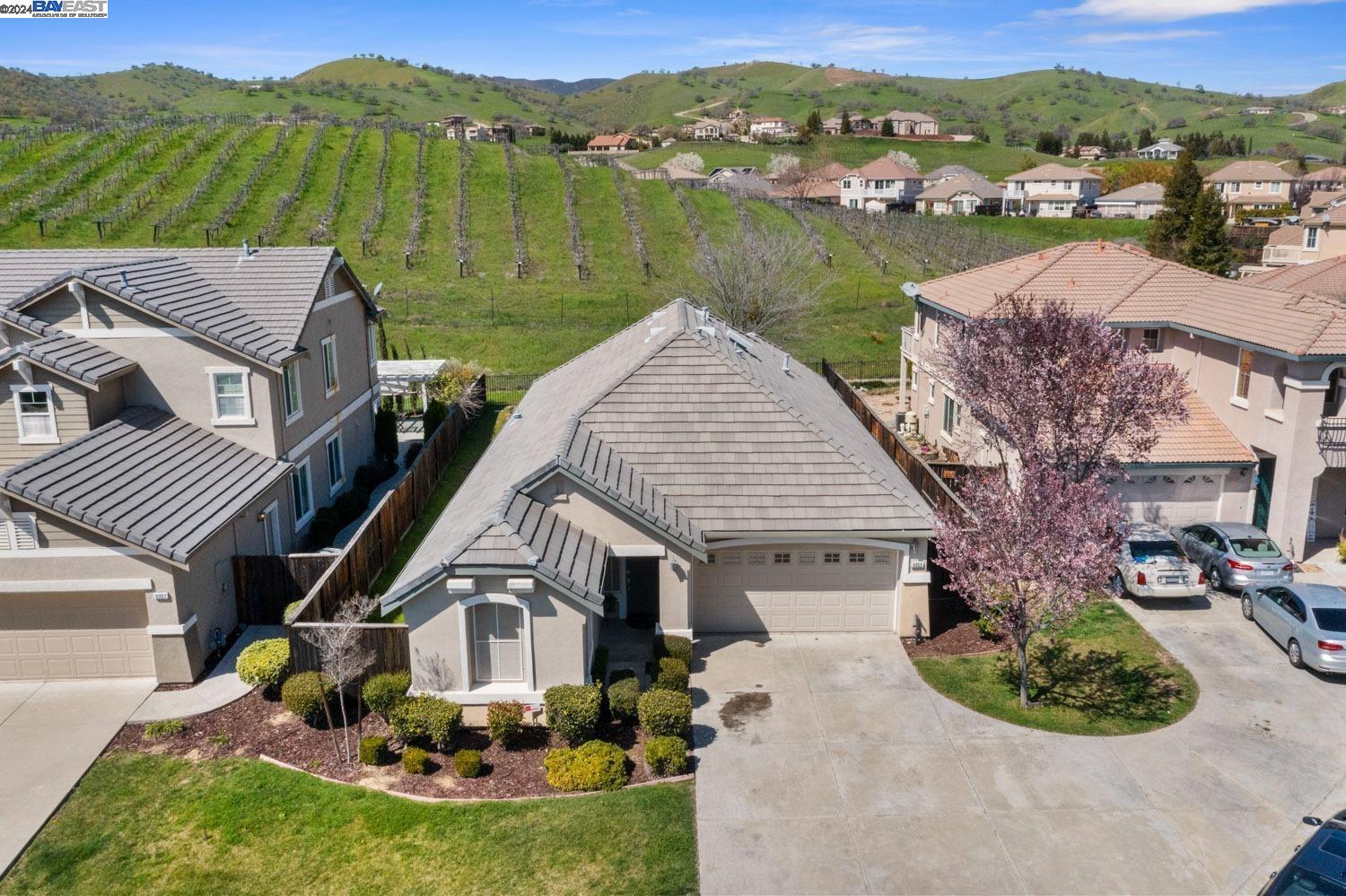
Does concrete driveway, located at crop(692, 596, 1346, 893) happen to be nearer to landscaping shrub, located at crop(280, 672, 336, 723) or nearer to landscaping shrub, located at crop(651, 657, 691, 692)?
landscaping shrub, located at crop(651, 657, 691, 692)

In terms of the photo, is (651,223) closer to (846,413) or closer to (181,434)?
(846,413)

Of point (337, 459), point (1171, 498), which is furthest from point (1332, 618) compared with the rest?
point (337, 459)

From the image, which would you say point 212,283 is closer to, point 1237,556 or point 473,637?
point 473,637

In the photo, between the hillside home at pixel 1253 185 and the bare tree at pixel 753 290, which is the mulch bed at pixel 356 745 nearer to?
the bare tree at pixel 753 290

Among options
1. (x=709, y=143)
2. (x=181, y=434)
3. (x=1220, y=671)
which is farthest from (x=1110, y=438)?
(x=709, y=143)

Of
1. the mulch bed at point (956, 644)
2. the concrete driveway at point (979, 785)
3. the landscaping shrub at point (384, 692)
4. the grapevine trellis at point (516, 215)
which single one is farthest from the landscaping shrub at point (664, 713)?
the grapevine trellis at point (516, 215)

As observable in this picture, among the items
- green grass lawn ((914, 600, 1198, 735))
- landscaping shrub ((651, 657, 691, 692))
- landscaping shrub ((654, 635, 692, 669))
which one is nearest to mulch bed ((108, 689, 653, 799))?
landscaping shrub ((651, 657, 691, 692))
